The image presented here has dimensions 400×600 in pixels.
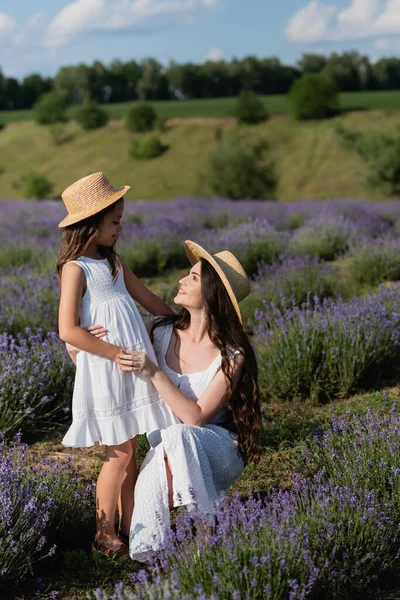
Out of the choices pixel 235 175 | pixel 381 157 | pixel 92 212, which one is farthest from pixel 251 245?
pixel 235 175

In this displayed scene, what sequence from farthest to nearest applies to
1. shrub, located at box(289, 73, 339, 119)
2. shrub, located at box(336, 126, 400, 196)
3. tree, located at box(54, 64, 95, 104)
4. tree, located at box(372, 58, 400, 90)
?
tree, located at box(54, 64, 95, 104) → tree, located at box(372, 58, 400, 90) → shrub, located at box(289, 73, 339, 119) → shrub, located at box(336, 126, 400, 196)

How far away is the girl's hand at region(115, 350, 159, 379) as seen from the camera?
8.91 ft

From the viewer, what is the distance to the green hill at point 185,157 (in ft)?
148

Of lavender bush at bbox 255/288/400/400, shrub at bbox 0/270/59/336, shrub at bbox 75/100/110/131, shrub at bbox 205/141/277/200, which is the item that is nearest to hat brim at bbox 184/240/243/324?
lavender bush at bbox 255/288/400/400

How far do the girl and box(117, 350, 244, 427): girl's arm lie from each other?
0.20ft

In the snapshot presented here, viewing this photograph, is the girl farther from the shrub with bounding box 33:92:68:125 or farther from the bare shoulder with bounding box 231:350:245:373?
the shrub with bounding box 33:92:68:125

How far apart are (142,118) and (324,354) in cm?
5402

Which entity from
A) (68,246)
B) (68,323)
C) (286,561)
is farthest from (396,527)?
(68,246)

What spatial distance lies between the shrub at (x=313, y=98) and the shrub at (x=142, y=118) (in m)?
11.0

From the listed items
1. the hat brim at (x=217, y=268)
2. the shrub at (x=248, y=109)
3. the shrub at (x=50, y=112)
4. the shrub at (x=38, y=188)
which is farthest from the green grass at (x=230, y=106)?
the hat brim at (x=217, y=268)

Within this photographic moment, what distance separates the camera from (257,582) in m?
2.11

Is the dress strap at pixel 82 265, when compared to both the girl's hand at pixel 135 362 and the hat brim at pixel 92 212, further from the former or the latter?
the girl's hand at pixel 135 362

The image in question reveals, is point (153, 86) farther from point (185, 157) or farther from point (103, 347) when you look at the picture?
point (103, 347)

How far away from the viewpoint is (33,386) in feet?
12.6
